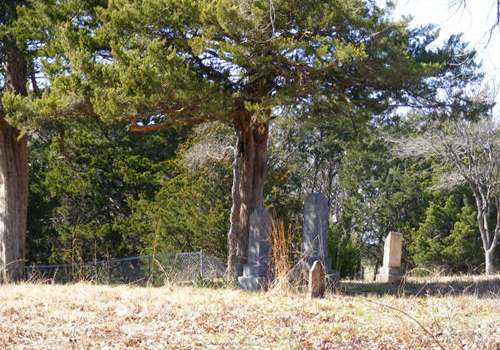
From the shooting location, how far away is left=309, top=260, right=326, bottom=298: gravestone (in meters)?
8.96

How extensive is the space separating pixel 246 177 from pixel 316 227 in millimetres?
3065

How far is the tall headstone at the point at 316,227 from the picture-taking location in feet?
39.0

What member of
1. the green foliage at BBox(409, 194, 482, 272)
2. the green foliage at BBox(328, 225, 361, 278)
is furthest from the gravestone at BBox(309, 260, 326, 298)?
the green foliage at BBox(409, 194, 482, 272)

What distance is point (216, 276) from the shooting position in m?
15.1

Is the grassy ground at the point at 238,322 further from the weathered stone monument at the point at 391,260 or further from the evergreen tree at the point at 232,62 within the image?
the weathered stone monument at the point at 391,260

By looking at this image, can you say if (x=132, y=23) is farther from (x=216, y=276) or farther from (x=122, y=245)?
(x=122, y=245)

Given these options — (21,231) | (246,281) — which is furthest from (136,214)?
(246,281)

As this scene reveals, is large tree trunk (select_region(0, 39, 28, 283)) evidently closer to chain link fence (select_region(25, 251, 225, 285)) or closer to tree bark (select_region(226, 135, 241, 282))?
chain link fence (select_region(25, 251, 225, 285))

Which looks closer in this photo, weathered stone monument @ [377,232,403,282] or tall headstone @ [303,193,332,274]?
tall headstone @ [303,193,332,274]

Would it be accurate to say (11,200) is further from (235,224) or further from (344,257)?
(344,257)

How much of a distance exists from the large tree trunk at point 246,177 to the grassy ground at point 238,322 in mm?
4845

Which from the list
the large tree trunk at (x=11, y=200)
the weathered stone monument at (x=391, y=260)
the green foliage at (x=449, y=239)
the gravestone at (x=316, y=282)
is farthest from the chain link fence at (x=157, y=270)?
the green foliage at (x=449, y=239)

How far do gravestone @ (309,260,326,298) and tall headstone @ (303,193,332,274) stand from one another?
8.60ft

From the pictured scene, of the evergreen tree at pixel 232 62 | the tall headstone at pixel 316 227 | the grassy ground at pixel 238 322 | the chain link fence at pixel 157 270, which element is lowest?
the grassy ground at pixel 238 322
